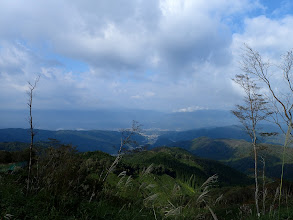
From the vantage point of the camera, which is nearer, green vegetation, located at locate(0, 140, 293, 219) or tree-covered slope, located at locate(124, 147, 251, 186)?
green vegetation, located at locate(0, 140, 293, 219)

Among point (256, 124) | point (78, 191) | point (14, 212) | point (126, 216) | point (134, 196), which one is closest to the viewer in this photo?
point (14, 212)

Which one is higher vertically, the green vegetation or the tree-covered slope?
the green vegetation

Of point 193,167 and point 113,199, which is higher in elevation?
point 113,199

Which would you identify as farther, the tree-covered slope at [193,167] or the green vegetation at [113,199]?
the tree-covered slope at [193,167]

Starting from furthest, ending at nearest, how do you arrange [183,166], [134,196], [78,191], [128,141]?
[183,166] → [128,141] → [78,191] → [134,196]

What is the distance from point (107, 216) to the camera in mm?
3902

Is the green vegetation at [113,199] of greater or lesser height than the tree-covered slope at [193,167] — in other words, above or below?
above

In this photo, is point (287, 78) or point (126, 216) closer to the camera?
point (126, 216)

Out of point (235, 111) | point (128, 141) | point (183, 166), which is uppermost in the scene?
point (235, 111)

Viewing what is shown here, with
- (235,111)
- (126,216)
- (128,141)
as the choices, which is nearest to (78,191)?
(126,216)

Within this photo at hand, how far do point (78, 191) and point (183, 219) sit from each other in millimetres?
3001

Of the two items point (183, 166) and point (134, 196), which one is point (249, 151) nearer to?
point (134, 196)

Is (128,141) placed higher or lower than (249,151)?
higher

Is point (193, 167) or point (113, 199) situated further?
point (193, 167)
